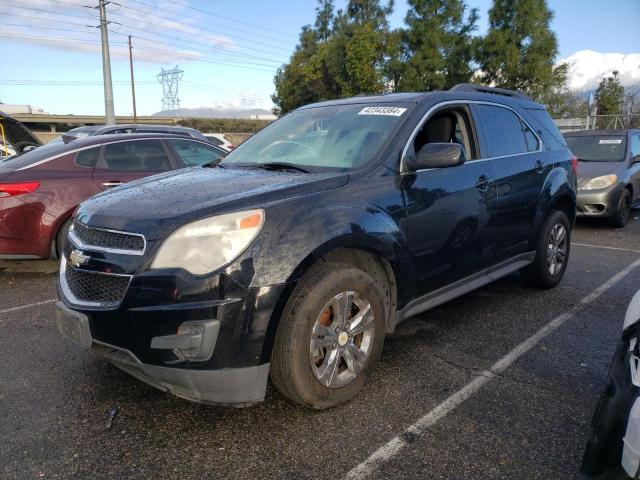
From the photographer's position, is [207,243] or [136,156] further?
[136,156]

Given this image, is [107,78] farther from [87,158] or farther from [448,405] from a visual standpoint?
[448,405]

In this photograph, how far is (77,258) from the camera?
2.70 meters

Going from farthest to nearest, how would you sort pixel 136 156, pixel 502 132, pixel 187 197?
pixel 136 156
pixel 502 132
pixel 187 197

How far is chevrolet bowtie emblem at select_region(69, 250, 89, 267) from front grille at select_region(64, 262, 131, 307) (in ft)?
0.11

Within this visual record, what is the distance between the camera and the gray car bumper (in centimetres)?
237

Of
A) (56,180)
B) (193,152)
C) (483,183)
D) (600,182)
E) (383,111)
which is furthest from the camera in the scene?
(600,182)

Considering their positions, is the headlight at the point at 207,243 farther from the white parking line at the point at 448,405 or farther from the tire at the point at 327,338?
the white parking line at the point at 448,405

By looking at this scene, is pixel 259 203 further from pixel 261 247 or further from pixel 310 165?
pixel 310 165

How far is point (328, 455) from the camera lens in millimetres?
2412

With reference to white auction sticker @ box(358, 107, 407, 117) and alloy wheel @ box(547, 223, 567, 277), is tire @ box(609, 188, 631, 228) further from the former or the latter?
white auction sticker @ box(358, 107, 407, 117)

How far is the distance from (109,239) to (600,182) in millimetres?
8206

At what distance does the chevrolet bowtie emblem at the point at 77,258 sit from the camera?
8.66 feet

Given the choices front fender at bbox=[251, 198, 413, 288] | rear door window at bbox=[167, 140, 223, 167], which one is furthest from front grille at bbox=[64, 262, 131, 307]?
rear door window at bbox=[167, 140, 223, 167]

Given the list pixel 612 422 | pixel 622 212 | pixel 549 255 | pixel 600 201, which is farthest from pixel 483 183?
Answer: pixel 622 212
